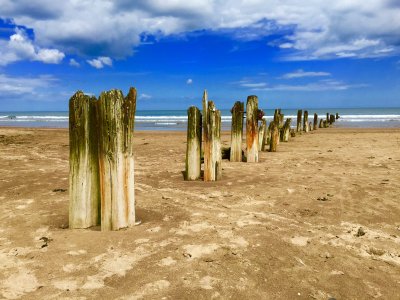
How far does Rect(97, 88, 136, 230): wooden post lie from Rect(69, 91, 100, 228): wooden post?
217 millimetres

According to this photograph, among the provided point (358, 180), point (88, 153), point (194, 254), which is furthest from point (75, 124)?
point (358, 180)

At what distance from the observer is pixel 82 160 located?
192 inches

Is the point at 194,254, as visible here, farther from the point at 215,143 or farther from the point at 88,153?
the point at 215,143

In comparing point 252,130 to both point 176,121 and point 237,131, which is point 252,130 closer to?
point 237,131

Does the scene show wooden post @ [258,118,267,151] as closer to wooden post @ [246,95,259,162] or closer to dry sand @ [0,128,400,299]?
wooden post @ [246,95,259,162]

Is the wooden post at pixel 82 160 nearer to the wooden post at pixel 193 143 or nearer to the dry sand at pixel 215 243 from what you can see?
the dry sand at pixel 215 243

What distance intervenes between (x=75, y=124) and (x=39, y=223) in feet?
5.16

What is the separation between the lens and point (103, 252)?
4.24m

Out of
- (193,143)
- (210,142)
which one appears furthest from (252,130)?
(193,143)

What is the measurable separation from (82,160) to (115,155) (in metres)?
0.50

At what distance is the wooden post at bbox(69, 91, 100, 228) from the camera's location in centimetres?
482

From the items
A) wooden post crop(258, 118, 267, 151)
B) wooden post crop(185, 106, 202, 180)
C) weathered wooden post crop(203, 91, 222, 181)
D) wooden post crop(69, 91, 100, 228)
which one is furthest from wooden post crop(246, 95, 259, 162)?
wooden post crop(69, 91, 100, 228)

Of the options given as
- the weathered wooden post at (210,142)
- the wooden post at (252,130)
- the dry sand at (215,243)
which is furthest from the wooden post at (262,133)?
the dry sand at (215,243)

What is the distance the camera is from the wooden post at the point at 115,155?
4645mm
